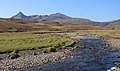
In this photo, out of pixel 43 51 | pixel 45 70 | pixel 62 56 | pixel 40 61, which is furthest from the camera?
pixel 43 51

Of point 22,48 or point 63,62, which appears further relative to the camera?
point 22,48

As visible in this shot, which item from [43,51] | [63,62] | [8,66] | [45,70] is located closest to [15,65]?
[8,66]

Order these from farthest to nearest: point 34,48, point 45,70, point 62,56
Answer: point 34,48 < point 62,56 < point 45,70

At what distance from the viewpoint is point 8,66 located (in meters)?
33.0

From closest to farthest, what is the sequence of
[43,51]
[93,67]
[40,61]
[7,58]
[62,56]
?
[93,67] → [40,61] → [7,58] → [62,56] → [43,51]

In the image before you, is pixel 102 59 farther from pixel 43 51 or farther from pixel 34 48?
pixel 34 48

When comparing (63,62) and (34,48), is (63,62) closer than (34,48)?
Yes

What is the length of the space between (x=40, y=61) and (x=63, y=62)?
3.13 m

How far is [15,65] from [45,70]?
4310 millimetres

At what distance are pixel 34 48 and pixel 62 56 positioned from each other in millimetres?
9343

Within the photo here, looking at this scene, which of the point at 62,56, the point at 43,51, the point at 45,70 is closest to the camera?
the point at 45,70

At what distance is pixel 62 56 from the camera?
138ft

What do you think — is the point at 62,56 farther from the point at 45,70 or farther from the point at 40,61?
the point at 45,70

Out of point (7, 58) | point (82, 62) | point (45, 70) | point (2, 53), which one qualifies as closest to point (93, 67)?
point (82, 62)
